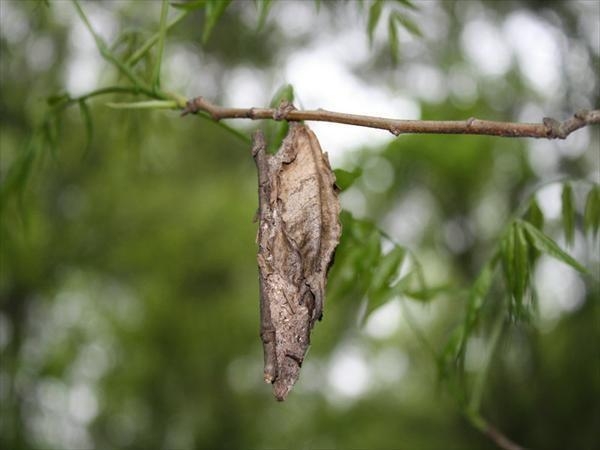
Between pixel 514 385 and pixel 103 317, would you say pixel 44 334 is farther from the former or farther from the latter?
pixel 514 385

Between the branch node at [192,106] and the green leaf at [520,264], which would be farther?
the green leaf at [520,264]

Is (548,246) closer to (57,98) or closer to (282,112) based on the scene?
(282,112)

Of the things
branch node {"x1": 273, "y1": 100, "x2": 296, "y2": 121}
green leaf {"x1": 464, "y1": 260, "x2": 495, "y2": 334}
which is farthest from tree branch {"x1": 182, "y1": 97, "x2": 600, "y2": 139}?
green leaf {"x1": 464, "y1": 260, "x2": 495, "y2": 334}

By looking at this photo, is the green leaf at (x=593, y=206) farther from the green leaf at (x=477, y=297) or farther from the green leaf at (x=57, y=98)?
the green leaf at (x=57, y=98)

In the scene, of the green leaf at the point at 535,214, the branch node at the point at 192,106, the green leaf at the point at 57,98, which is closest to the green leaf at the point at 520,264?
the green leaf at the point at 535,214

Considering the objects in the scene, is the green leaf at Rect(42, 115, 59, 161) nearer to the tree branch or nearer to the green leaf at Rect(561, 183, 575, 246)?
the tree branch

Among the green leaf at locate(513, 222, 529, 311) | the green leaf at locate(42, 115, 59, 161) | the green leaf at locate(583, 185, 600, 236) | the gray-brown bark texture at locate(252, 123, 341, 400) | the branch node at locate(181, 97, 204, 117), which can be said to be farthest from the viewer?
the green leaf at locate(42, 115, 59, 161)
